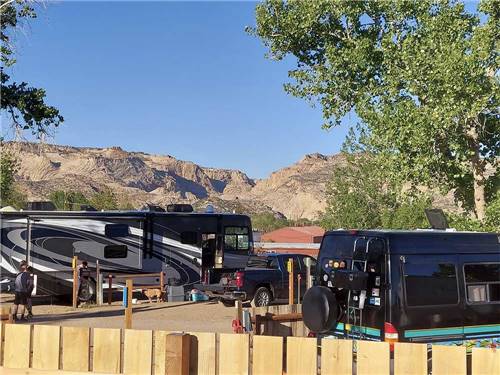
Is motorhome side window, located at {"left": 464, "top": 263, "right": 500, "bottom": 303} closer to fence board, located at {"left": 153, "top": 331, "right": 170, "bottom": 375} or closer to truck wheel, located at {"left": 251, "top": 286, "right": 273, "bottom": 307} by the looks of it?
fence board, located at {"left": 153, "top": 331, "right": 170, "bottom": 375}

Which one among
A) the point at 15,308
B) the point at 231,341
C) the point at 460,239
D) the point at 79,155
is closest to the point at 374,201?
the point at 15,308

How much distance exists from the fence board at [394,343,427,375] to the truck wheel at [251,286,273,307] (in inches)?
588

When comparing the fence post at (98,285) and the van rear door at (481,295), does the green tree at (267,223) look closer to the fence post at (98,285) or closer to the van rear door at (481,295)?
the fence post at (98,285)

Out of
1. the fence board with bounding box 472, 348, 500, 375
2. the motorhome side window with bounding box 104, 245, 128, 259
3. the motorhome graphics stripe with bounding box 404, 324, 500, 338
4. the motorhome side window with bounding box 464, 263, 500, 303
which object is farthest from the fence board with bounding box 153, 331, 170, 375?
the motorhome side window with bounding box 104, 245, 128, 259

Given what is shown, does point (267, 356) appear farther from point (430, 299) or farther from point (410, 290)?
point (430, 299)

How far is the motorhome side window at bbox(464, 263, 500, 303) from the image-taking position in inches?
360

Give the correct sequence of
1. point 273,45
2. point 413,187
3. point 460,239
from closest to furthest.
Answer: point 460,239 < point 413,187 < point 273,45

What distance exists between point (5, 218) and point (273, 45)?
9817mm

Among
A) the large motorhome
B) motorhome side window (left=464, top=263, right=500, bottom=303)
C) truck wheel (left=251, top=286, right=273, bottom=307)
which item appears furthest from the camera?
the large motorhome

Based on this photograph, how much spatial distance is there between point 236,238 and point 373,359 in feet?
61.0

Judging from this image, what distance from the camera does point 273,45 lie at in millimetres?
20891

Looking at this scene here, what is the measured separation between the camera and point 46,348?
17.3 feet

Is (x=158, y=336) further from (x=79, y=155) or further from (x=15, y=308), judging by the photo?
(x=79, y=155)

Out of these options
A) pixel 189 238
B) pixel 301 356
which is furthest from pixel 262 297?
pixel 301 356
